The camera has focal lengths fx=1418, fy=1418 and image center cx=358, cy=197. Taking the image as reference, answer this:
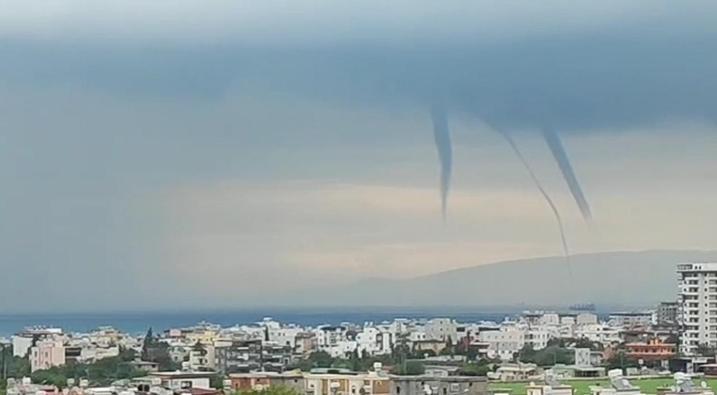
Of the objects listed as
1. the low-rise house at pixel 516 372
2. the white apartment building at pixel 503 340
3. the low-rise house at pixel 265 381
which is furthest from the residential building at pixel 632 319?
the low-rise house at pixel 265 381

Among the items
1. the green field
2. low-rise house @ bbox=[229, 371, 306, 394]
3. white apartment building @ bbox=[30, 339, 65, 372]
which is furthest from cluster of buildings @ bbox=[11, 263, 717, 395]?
the green field

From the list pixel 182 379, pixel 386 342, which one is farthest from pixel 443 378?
pixel 386 342

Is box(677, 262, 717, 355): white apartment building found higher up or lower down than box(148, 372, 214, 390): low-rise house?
higher up

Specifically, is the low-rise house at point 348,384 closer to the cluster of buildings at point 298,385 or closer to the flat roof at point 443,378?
the cluster of buildings at point 298,385

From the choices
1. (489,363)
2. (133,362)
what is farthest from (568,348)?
(133,362)

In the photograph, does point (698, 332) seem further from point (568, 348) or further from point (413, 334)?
point (413, 334)

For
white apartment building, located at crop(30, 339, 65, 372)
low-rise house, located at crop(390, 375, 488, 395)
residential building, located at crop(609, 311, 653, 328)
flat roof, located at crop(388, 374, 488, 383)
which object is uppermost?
residential building, located at crop(609, 311, 653, 328)

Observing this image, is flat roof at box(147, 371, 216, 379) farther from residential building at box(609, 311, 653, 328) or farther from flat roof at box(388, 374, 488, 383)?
residential building at box(609, 311, 653, 328)
